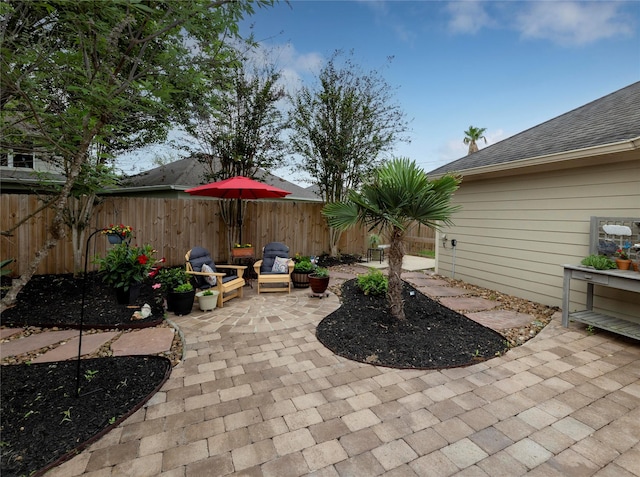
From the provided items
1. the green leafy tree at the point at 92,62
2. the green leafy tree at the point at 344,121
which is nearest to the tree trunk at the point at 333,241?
the green leafy tree at the point at 344,121

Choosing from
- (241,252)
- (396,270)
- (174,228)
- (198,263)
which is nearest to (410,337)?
(396,270)

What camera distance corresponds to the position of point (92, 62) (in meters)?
2.18

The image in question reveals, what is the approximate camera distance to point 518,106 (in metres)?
7.69

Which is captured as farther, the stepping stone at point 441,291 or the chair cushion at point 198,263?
the stepping stone at point 441,291

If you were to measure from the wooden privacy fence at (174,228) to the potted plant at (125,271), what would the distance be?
A: 2.01 metres

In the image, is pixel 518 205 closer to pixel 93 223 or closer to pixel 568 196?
pixel 568 196

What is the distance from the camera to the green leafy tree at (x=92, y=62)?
5.87 ft

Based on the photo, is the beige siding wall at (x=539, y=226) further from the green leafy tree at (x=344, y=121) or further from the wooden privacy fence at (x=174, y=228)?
the wooden privacy fence at (x=174, y=228)

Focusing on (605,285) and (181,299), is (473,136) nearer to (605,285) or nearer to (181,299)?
(605,285)

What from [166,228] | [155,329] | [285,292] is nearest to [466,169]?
[285,292]

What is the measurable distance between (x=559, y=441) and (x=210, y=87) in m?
3.64

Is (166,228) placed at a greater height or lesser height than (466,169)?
lesser

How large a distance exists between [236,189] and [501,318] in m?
4.86

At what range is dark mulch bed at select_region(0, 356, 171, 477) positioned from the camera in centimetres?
172
